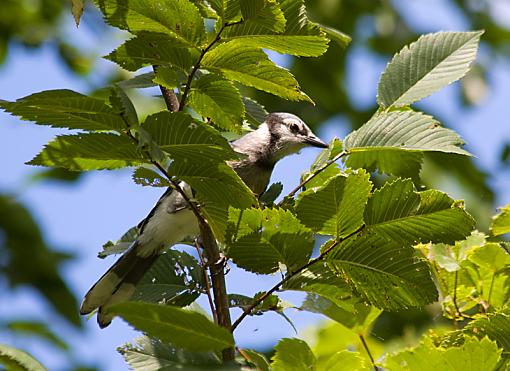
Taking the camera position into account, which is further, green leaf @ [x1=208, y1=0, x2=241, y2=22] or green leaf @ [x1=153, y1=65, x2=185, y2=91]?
green leaf @ [x1=153, y1=65, x2=185, y2=91]

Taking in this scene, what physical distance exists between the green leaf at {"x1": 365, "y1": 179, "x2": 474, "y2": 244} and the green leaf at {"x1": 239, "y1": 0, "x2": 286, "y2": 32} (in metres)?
0.43

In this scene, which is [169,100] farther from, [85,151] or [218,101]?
[85,151]

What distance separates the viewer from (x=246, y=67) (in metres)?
1.90

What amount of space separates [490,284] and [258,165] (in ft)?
6.50

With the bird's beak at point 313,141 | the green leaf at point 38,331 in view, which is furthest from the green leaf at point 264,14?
the bird's beak at point 313,141

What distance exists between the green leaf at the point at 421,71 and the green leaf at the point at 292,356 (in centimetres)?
77

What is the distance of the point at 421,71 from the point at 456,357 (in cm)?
92

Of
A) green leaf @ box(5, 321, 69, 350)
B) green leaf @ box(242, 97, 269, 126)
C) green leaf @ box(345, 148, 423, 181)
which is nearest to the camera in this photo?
green leaf @ box(345, 148, 423, 181)

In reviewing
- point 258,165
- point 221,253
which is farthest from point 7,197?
point 221,253

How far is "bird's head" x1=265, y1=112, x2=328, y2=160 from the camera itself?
433 cm

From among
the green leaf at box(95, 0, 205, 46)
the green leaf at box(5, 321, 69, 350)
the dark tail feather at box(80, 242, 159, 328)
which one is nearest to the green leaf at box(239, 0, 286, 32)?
the green leaf at box(95, 0, 205, 46)

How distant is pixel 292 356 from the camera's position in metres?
1.88

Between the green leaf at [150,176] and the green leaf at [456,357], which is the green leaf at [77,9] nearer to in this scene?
the green leaf at [150,176]

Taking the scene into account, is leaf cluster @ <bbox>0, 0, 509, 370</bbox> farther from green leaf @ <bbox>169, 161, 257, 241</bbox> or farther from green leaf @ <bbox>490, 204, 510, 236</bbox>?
green leaf @ <bbox>490, 204, 510, 236</bbox>
